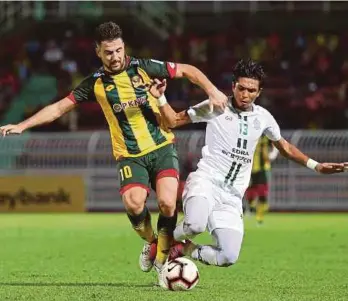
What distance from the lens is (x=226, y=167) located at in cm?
1020

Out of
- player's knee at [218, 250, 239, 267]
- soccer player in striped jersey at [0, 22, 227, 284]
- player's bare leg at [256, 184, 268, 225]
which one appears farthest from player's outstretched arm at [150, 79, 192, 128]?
player's bare leg at [256, 184, 268, 225]

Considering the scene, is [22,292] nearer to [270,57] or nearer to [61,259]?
[61,259]

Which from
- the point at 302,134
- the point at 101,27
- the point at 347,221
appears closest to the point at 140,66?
the point at 101,27

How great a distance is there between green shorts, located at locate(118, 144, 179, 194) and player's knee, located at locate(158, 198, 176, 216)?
20 centimetres

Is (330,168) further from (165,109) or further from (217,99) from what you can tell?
(165,109)

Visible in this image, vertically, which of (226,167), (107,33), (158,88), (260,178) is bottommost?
(260,178)

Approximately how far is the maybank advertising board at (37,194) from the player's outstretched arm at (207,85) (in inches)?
652

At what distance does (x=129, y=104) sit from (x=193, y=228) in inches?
54.6

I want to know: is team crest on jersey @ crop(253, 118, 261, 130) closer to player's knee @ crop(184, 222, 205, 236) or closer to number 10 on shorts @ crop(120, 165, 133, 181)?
player's knee @ crop(184, 222, 205, 236)

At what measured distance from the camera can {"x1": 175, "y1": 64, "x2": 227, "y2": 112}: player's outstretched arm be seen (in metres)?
9.52

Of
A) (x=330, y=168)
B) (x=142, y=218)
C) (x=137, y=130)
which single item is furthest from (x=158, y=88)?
(x=330, y=168)

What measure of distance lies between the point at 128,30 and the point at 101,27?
71.1 ft

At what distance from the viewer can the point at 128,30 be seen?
104ft

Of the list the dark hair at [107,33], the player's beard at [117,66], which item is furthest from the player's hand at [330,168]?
the dark hair at [107,33]
